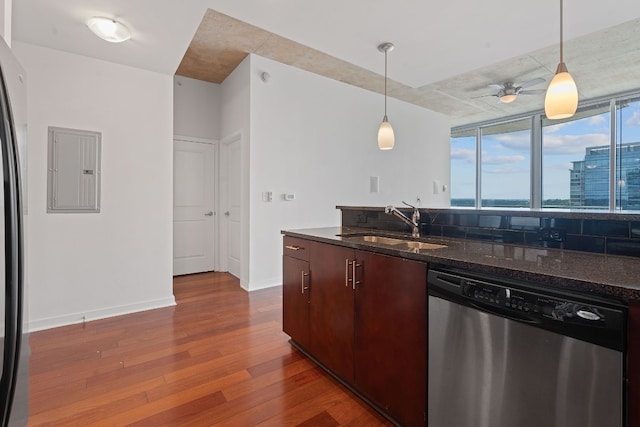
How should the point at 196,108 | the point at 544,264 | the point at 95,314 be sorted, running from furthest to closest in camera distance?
the point at 196,108, the point at 95,314, the point at 544,264

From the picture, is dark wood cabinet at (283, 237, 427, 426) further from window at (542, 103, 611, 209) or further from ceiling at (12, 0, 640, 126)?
window at (542, 103, 611, 209)

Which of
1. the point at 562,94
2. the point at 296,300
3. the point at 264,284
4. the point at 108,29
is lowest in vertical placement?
the point at 264,284

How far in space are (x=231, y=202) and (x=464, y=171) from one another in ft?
18.1

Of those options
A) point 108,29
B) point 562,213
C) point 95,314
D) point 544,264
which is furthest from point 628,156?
point 95,314

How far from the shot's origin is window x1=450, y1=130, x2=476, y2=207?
7.27 metres

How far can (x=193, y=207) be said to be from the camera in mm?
4809

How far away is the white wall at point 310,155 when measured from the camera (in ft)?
13.1

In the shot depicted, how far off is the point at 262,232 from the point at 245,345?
178 centimetres

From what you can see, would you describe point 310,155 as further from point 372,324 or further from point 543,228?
point 543,228

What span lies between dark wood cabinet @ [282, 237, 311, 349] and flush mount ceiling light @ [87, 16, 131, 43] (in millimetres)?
2090

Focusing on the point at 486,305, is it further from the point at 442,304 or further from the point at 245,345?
the point at 245,345

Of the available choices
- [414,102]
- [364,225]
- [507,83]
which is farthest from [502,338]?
[414,102]

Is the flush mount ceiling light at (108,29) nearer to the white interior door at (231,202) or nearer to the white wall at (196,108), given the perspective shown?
the white interior door at (231,202)

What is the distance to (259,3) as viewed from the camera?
2.30 m
